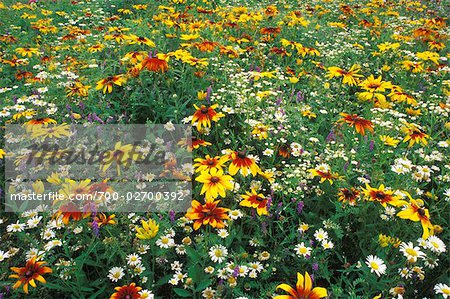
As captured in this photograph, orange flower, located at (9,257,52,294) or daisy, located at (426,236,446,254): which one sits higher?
daisy, located at (426,236,446,254)

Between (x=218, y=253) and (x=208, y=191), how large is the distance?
0.33 m

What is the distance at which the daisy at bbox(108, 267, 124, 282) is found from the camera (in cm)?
188

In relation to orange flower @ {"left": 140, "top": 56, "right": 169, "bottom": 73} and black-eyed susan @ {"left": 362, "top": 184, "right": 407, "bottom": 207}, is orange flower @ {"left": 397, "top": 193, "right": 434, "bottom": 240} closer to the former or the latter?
black-eyed susan @ {"left": 362, "top": 184, "right": 407, "bottom": 207}

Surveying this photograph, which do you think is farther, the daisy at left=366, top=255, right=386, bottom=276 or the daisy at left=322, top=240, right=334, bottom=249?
the daisy at left=322, top=240, right=334, bottom=249

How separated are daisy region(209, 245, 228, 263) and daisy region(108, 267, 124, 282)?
1.58 feet

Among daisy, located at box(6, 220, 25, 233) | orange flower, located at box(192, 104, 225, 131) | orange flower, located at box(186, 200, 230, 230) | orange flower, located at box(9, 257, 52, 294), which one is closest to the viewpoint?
orange flower, located at box(9, 257, 52, 294)

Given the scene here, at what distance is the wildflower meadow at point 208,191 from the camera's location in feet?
6.26

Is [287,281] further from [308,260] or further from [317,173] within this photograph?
[317,173]

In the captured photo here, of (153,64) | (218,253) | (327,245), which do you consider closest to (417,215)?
(327,245)

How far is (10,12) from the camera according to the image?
253 inches

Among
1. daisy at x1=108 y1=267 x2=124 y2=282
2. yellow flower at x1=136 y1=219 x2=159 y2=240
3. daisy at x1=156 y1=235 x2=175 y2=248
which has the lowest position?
daisy at x1=108 y1=267 x2=124 y2=282

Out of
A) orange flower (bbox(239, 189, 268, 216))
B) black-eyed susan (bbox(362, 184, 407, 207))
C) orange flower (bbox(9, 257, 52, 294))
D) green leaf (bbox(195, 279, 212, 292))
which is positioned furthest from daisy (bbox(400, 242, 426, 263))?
orange flower (bbox(9, 257, 52, 294))

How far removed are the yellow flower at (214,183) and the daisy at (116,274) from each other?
1.94 feet

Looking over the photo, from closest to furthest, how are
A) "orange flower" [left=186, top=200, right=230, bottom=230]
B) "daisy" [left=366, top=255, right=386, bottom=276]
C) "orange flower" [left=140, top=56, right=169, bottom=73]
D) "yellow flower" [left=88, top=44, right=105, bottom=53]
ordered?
1. "daisy" [left=366, top=255, right=386, bottom=276]
2. "orange flower" [left=186, top=200, right=230, bottom=230]
3. "orange flower" [left=140, top=56, right=169, bottom=73]
4. "yellow flower" [left=88, top=44, right=105, bottom=53]
